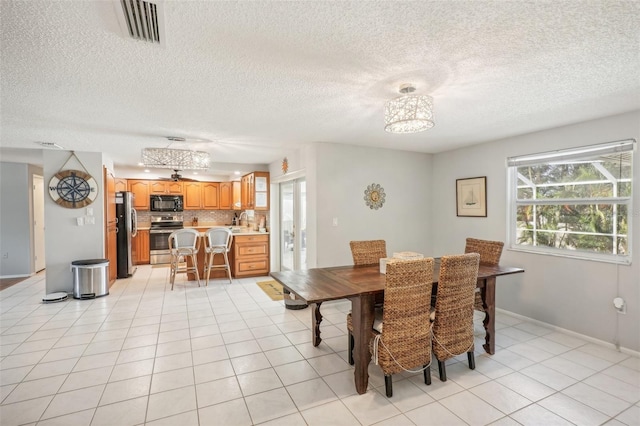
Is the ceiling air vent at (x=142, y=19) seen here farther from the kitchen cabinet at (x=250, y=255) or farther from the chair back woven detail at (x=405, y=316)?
the kitchen cabinet at (x=250, y=255)

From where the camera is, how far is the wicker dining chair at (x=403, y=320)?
2100 mm

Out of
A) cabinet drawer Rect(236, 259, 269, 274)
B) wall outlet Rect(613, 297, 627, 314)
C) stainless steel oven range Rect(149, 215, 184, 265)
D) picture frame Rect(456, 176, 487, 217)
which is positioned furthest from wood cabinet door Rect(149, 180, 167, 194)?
wall outlet Rect(613, 297, 627, 314)

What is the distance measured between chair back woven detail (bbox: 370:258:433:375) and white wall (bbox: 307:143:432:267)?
2.03 metres

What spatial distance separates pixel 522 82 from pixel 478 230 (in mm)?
2540

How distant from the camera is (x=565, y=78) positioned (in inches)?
82.9

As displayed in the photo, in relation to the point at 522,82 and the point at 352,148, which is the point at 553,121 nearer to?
the point at 522,82

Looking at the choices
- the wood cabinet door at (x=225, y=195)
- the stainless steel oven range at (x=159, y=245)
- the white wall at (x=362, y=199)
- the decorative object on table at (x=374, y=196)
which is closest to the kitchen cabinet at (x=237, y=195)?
the wood cabinet door at (x=225, y=195)

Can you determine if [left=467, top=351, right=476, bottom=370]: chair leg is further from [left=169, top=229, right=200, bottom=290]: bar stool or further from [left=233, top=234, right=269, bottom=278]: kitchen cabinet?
[left=169, top=229, right=200, bottom=290]: bar stool

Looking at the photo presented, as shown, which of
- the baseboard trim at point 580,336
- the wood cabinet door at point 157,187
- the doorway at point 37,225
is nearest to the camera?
the baseboard trim at point 580,336

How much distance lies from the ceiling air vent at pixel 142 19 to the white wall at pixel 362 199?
2714 mm

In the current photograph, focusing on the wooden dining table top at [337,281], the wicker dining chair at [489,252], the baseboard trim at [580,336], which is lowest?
the baseboard trim at [580,336]

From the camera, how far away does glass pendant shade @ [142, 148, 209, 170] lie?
4.07 m

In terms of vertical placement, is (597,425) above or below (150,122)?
below

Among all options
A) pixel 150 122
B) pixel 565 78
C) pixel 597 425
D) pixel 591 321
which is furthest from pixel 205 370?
pixel 591 321
